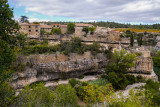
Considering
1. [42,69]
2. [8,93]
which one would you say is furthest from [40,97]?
[42,69]

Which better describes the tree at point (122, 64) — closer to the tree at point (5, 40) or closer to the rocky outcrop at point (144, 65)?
the rocky outcrop at point (144, 65)

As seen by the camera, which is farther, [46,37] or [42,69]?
[46,37]

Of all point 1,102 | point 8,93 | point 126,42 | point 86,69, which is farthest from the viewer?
point 126,42

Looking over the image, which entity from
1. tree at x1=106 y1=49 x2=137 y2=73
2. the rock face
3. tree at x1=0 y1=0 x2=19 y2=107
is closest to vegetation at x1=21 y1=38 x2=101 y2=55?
the rock face

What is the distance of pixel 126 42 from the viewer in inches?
1040

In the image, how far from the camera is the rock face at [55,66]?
17.2m

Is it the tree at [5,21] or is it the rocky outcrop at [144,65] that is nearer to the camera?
the tree at [5,21]

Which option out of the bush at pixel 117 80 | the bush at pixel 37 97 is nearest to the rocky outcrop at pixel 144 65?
the bush at pixel 117 80

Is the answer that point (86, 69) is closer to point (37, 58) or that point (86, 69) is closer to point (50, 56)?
point (50, 56)

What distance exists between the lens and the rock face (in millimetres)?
17156

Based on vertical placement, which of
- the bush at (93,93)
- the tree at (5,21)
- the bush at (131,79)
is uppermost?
the tree at (5,21)

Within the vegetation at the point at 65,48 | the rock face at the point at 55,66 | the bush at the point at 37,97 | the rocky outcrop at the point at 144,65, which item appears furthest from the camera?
the rocky outcrop at the point at 144,65

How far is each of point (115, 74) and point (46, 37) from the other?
1788 cm

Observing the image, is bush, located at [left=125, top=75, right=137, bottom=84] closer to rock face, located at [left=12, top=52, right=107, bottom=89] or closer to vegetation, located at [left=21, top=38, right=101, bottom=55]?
rock face, located at [left=12, top=52, right=107, bottom=89]
